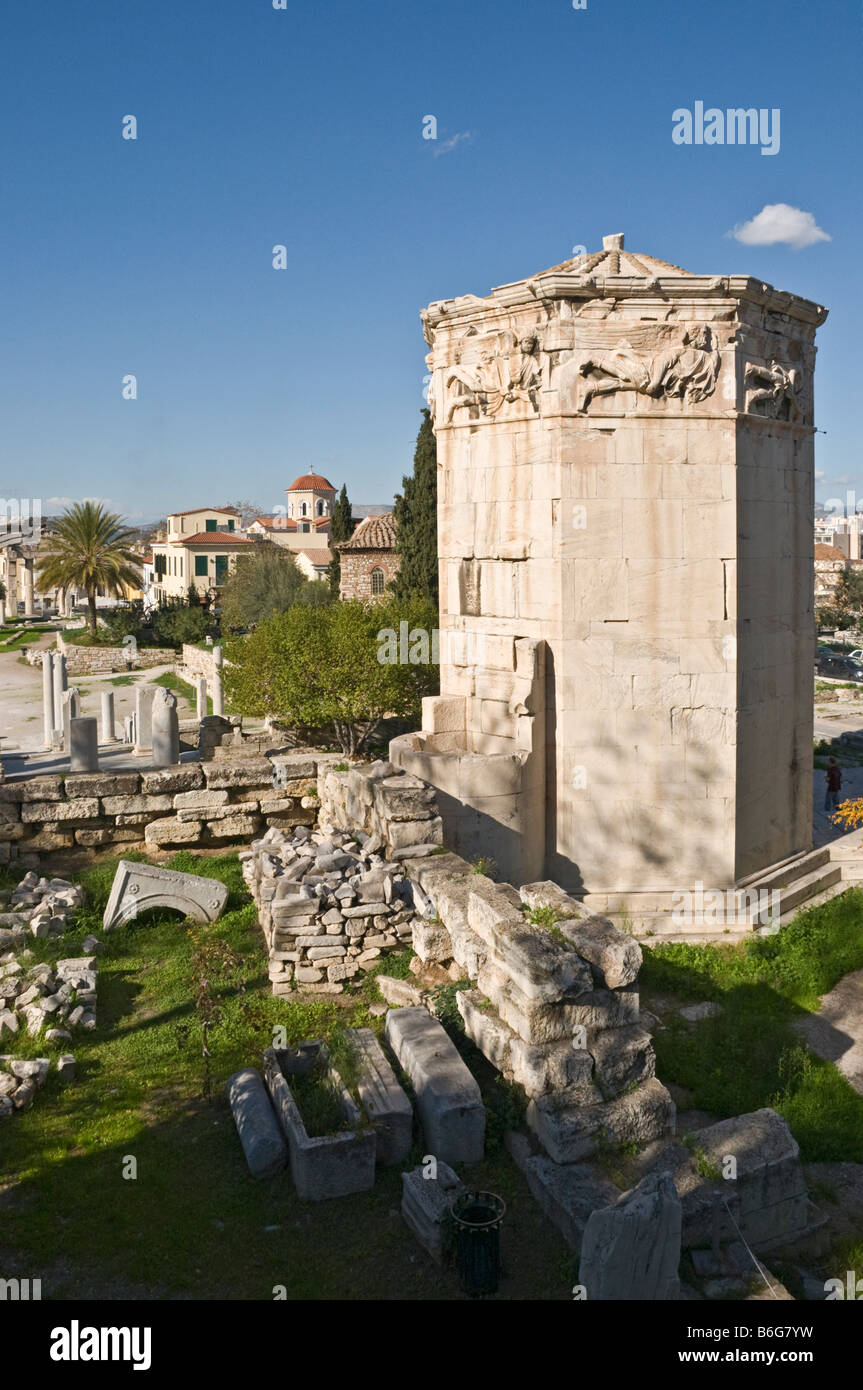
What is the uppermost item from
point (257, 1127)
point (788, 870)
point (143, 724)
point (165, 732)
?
point (165, 732)

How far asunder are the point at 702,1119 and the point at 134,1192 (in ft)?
12.6

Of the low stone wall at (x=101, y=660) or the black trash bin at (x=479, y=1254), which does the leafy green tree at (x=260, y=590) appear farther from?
the black trash bin at (x=479, y=1254)

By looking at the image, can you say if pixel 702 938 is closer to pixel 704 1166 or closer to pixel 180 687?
pixel 704 1166

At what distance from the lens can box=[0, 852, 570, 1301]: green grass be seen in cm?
454

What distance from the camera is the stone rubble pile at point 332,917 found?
748cm

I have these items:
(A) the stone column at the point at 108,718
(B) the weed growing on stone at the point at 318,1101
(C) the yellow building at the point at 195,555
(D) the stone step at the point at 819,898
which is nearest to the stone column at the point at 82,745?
(B) the weed growing on stone at the point at 318,1101

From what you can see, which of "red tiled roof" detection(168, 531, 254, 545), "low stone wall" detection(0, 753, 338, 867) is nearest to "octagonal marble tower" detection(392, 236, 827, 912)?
"low stone wall" detection(0, 753, 338, 867)

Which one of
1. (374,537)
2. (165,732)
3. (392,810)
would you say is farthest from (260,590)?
(392,810)

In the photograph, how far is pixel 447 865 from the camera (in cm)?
792

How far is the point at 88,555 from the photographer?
145 ft

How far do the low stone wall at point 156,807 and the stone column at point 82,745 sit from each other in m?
1.55

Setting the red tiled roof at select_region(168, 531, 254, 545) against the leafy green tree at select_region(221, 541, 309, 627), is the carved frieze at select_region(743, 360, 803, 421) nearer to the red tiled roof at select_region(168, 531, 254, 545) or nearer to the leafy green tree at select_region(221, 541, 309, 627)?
the leafy green tree at select_region(221, 541, 309, 627)

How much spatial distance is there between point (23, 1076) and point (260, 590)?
129 feet

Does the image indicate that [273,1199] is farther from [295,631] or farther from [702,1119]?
[295,631]
